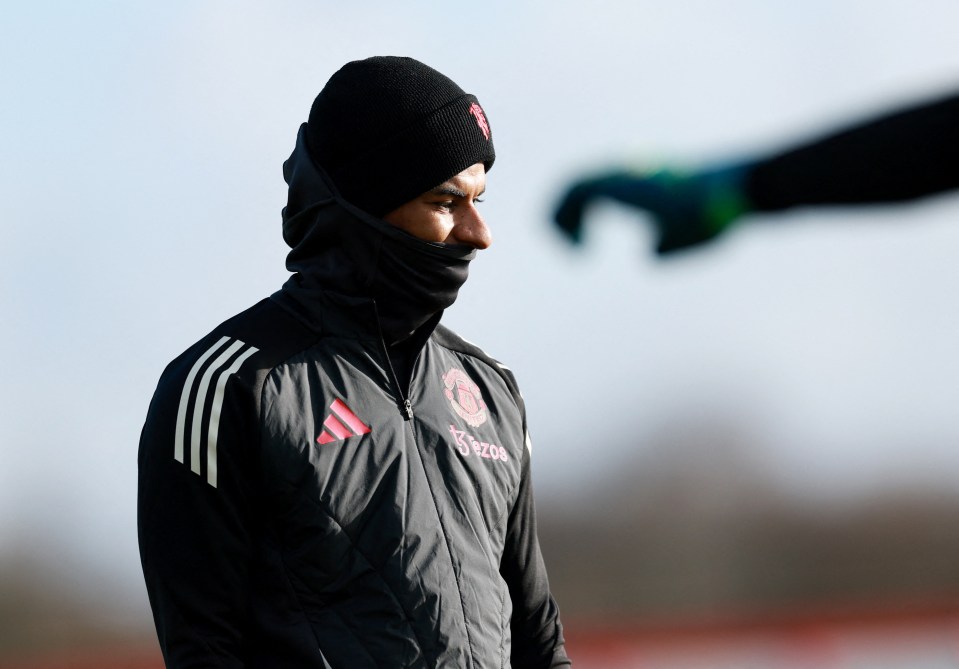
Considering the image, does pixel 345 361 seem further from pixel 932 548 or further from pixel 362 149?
pixel 932 548

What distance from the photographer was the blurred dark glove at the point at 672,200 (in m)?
1.69

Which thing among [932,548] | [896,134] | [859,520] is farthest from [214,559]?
[859,520]

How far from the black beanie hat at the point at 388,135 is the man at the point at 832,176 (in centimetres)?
83

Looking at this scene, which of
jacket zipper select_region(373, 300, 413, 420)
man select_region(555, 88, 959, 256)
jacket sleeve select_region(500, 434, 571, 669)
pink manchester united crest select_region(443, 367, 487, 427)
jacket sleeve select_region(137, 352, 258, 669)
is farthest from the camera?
jacket sleeve select_region(500, 434, 571, 669)

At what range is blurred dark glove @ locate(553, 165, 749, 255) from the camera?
5.55 ft

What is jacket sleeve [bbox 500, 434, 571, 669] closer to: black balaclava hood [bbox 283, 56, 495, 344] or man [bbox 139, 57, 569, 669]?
man [bbox 139, 57, 569, 669]

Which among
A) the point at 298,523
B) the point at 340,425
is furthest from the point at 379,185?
the point at 298,523

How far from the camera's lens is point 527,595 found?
269cm

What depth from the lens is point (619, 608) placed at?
89.2ft

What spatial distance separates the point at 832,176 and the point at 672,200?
8.7 inches

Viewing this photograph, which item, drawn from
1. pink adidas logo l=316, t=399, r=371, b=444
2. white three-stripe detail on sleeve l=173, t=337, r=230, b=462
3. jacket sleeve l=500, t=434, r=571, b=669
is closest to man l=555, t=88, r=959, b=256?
pink adidas logo l=316, t=399, r=371, b=444

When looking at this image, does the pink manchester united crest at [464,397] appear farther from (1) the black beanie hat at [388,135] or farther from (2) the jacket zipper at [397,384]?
(1) the black beanie hat at [388,135]

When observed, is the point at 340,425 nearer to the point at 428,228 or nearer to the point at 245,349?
the point at 245,349

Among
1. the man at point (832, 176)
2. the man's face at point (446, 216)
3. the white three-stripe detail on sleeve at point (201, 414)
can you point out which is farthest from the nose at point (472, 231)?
the man at point (832, 176)
